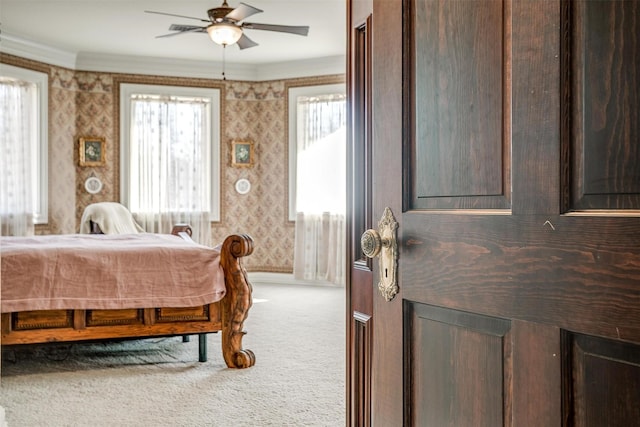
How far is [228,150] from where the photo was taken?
298 inches

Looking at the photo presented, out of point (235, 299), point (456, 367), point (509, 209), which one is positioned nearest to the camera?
point (509, 209)

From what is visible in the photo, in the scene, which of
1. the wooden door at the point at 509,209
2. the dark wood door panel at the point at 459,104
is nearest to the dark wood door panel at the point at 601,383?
the wooden door at the point at 509,209

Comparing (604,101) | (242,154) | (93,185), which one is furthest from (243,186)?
(604,101)

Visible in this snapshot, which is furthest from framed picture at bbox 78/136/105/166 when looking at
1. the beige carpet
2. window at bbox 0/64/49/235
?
the beige carpet

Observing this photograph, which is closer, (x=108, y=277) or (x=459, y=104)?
(x=459, y=104)

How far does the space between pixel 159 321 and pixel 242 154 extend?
435 cm

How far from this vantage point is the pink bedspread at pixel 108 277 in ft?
10.7

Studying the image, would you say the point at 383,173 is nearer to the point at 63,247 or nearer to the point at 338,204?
the point at 63,247

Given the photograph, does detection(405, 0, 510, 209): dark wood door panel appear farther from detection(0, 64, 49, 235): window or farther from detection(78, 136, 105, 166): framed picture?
detection(78, 136, 105, 166): framed picture

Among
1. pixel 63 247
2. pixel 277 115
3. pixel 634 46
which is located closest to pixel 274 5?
pixel 277 115

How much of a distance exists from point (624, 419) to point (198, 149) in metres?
7.06

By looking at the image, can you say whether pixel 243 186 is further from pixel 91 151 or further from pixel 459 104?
pixel 459 104

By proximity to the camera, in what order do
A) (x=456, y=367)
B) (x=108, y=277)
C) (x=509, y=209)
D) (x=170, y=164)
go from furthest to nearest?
1. (x=170, y=164)
2. (x=108, y=277)
3. (x=456, y=367)
4. (x=509, y=209)

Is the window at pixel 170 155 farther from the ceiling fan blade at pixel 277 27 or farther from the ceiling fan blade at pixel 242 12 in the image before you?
the ceiling fan blade at pixel 242 12
